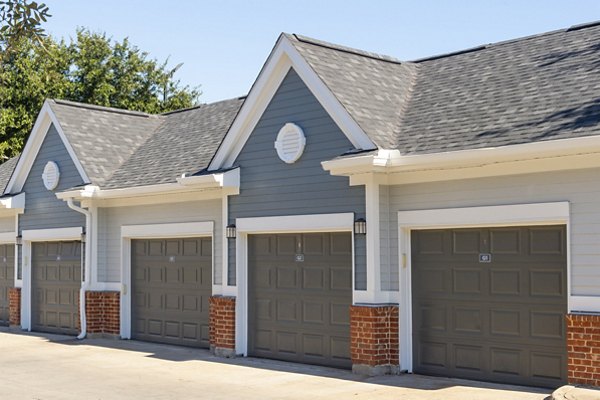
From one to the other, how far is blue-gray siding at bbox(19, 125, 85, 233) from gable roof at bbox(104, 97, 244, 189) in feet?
4.27

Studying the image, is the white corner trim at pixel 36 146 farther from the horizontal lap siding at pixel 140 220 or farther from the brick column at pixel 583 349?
the brick column at pixel 583 349

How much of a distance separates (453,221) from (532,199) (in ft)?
4.50

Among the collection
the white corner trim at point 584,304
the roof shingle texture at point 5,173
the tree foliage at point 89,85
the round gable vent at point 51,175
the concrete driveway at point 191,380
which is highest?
the tree foliage at point 89,85

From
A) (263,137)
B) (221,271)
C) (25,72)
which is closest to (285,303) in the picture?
(221,271)

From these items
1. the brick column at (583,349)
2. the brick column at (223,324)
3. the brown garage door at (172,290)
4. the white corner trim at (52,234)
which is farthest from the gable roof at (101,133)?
the brick column at (583,349)

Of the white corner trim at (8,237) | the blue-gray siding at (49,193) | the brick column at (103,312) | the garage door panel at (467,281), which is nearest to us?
the garage door panel at (467,281)

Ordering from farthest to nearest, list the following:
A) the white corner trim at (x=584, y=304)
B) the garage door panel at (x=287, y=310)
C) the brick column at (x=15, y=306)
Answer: the brick column at (x=15, y=306) → the garage door panel at (x=287, y=310) → the white corner trim at (x=584, y=304)

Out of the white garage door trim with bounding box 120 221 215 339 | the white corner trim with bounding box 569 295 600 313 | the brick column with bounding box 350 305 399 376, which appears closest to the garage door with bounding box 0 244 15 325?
the white garage door trim with bounding box 120 221 215 339

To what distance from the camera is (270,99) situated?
15805mm

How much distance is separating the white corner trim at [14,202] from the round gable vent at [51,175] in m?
1.07

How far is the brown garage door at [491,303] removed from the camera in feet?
39.7

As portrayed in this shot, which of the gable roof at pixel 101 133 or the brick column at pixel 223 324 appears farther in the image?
the gable roof at pixel 101 133

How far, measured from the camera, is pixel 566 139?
11305 mm

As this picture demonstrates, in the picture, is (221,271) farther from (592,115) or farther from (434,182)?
(592,115)
